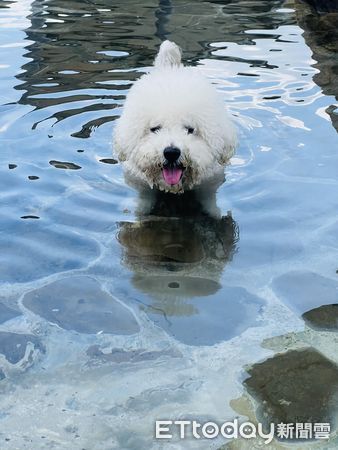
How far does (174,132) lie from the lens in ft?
14.5

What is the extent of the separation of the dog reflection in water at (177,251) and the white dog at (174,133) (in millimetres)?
174

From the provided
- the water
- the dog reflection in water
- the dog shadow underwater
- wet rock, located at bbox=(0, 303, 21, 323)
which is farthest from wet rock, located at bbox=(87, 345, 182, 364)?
wet rock, located at bbox=(0, 303, 21, 323)

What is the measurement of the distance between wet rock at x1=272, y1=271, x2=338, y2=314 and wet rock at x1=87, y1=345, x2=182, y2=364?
0.69m

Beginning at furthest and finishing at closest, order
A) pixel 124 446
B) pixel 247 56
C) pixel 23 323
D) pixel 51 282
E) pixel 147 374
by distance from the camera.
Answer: pixel 247 56, pixel 51 282, pixel 23 323, pixel 147 374, pixel 124 446

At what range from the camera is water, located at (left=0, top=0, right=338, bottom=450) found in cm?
287

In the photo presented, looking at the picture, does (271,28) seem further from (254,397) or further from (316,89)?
(254,397)

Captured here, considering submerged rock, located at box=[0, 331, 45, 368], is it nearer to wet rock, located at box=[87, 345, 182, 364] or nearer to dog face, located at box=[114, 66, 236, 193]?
wet rock, located at box=[87, 345, 182, 364]

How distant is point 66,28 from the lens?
9406mm

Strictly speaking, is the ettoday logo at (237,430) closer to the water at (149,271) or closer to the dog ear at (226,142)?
the water at (149,271)

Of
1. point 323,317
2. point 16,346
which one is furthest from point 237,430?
point 16,346

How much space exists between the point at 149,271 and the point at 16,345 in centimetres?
91

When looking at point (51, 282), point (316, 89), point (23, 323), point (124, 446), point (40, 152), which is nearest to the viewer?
point (124, 446)

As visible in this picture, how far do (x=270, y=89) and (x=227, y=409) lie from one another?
178 inches

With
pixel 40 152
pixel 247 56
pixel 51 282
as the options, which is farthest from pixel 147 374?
pixel 247 56
